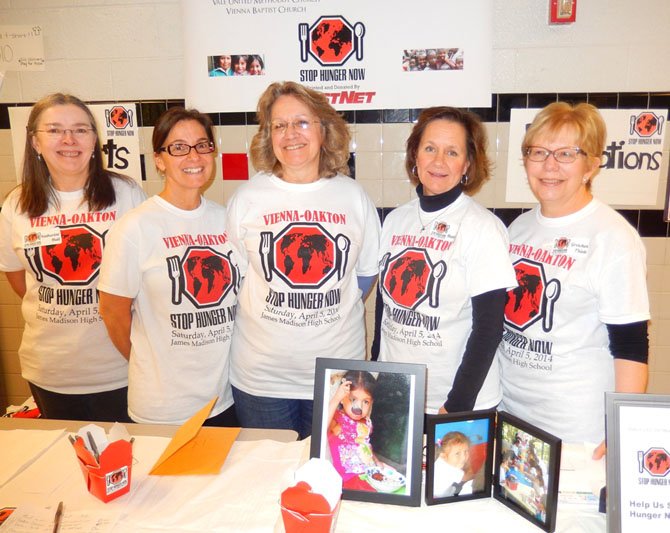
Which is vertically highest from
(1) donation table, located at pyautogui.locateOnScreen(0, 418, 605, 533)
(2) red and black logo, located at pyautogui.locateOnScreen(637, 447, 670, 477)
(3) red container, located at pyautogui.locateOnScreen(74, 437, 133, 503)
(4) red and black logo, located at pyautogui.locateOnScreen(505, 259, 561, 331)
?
(4) red and black logo, located at pyautogui.locateOnScreen(505, 259, 561, 331)

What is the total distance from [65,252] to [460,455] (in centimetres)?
161

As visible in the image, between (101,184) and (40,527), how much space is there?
1345 mm

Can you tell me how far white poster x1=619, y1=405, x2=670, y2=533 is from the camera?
1042mm

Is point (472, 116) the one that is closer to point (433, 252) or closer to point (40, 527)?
point (433, 252)

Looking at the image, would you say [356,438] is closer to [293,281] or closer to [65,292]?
[293,281]

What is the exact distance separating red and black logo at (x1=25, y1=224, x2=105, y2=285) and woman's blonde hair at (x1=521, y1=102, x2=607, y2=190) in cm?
164

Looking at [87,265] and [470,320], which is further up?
[87,265]

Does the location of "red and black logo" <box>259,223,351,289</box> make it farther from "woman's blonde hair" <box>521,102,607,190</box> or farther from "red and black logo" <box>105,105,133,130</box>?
"red and black logo" <box>105,105,133,130</box>

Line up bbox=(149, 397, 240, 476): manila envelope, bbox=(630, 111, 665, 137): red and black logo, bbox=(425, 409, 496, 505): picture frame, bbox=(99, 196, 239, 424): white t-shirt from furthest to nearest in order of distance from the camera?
bbox=(630, 111, 665, 137): red and black logo → bbox=(99, 196, 239, 424): white t-shirt → bbox=(149, 397, 240, 476): manila envelope → bbox=(425, 409, 496, 505): picture frame

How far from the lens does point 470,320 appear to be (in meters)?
1.68

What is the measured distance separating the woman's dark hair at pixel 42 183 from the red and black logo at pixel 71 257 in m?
0.12

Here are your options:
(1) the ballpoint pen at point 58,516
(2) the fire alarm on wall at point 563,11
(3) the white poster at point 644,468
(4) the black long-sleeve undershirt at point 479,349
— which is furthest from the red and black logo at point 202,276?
(2) the fire alarm on wall at point 563,11

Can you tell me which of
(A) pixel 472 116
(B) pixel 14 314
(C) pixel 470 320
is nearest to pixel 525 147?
(A) pixel 472 116

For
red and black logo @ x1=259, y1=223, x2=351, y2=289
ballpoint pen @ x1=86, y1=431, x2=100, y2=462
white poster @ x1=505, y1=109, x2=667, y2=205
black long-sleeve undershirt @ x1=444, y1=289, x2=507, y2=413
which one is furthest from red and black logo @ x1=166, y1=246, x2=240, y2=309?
white poster @ x1=505, y1=109, x2=667, y2=205
